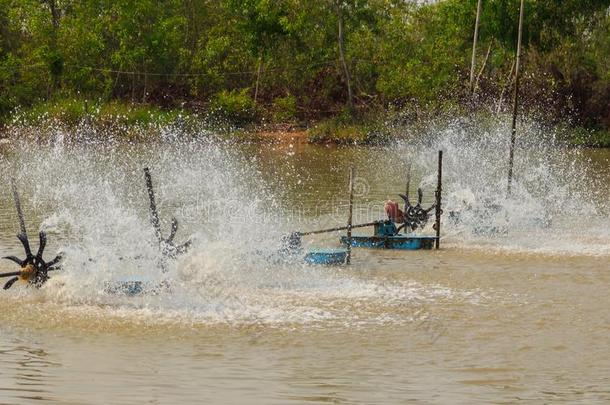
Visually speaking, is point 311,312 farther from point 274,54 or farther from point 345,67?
point 274,54

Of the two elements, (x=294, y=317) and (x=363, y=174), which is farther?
(x=363, y=174)

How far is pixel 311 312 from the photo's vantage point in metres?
14.2

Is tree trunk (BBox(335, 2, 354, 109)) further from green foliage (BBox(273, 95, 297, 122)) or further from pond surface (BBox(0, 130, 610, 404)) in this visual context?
pond surface (BBox(0, 130, 610, 404))

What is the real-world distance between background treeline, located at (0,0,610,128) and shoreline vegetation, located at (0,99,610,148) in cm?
100

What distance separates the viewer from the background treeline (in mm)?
52469

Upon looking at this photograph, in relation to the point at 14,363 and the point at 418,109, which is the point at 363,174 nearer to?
the point at 418,109

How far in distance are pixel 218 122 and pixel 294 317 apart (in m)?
43.4

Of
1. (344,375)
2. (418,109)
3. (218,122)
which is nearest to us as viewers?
(344,375)

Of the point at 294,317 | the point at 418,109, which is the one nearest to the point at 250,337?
the point at 294,317

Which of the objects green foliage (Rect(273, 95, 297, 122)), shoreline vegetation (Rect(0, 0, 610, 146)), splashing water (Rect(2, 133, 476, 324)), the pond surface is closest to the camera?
the pond surface

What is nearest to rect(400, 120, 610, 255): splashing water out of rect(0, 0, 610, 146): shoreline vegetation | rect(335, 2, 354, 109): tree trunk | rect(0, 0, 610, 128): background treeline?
rect(0, 0, 610, 146): shoreline vegetation

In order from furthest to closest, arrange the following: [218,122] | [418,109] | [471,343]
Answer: [218,122]
[418,109]
[471,343]

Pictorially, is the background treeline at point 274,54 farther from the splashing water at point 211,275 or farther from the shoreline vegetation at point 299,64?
the splashing water at point 211,275

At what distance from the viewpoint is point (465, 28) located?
52.7 metres
